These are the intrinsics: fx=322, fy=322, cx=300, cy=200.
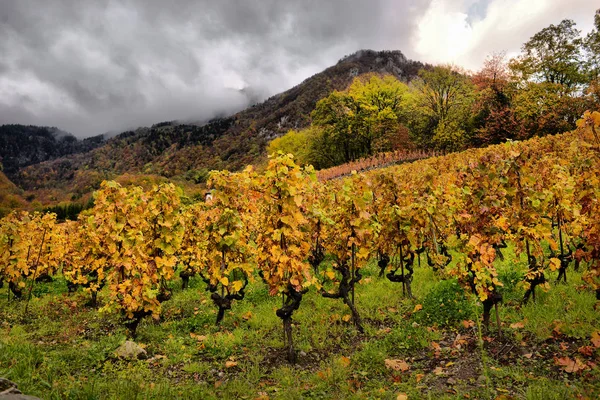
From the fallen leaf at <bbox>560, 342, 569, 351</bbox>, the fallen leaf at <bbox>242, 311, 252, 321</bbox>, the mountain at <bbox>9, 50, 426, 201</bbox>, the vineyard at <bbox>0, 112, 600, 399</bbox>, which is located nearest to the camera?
the vineyard at <bbox>0, 112, 600, 399</bbox>

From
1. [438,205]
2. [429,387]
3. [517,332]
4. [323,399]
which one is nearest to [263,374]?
[323,399]

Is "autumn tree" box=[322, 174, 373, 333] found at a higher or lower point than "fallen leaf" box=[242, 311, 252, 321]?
higher

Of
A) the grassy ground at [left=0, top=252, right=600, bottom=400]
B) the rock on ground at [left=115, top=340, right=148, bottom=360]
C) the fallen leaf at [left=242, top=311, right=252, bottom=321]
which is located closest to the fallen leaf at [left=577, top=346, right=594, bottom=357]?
the grassy ground at [left=0, top=252, right=600, bottom=400]

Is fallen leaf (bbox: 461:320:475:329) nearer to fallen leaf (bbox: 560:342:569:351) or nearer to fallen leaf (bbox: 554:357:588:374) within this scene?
fallen leaf (bbox: 560:342:569:351)

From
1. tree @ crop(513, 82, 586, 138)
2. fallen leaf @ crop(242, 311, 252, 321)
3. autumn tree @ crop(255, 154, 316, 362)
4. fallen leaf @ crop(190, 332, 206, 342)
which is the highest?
tree @ crop(513, 82, 586, 138)

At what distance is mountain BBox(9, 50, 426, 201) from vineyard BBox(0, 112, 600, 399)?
4001 inches

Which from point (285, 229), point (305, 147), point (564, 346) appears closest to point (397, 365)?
point (564, 346)

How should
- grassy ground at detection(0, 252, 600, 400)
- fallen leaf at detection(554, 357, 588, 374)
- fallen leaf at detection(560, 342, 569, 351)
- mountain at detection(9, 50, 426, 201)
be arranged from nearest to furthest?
fallen leaf at detection(554, 357, 588, 374), grassy ground at detection(0, 252, 600, 400), fallen leaf at detection(560, 342, 569, 351), mountain at detection(9, 50, 426, 201)

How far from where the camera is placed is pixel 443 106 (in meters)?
39.9

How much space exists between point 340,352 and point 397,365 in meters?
1.14

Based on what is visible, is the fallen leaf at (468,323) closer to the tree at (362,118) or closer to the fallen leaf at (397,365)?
the fallen leaf at (397,365)

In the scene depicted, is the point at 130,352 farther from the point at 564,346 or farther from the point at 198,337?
the point at 564,346

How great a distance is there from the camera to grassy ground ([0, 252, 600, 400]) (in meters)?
4.34

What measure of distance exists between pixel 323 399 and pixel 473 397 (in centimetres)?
189
